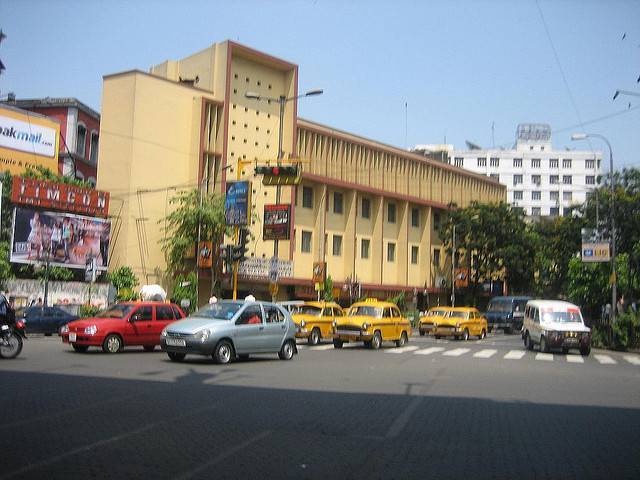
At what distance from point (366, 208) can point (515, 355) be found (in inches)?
1275

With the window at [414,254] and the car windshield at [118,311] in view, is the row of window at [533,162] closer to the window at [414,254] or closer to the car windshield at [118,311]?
the window at [414,254]

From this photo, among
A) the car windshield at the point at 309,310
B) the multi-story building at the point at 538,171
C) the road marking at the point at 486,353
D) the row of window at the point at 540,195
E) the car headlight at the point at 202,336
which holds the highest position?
the multi-story building at the point at 538,171

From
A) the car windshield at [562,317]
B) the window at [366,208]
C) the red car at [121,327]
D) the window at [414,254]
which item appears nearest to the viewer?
the red car at [121,327]

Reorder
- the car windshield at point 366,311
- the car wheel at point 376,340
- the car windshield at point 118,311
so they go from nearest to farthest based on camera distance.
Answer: the car windshield at point 118,311, the car wheel at point 376,340, the car windshield at point 366,311

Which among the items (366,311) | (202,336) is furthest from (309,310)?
(202,336)

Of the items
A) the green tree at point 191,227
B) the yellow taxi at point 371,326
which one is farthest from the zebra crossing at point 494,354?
the green tree at point 191,227

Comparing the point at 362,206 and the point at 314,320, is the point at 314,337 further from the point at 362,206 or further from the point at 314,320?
the point at 362,206

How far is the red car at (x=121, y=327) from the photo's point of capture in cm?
2030

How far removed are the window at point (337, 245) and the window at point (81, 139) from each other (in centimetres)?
2068

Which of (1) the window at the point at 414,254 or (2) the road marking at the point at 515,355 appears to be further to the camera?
(1) the window at the point at 414,254

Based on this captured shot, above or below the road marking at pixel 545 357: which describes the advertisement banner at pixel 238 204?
above

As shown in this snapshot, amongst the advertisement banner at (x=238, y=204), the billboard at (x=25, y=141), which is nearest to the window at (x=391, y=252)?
the advertisement banner at (x=238, y=204)

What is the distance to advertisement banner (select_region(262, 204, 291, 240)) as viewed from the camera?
3806 centimetres

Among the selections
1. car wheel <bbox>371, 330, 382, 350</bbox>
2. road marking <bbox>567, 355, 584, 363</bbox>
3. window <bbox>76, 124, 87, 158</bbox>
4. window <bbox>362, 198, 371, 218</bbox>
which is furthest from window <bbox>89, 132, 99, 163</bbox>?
road marking <bbox>567, 355, 584, 363</bbox>
